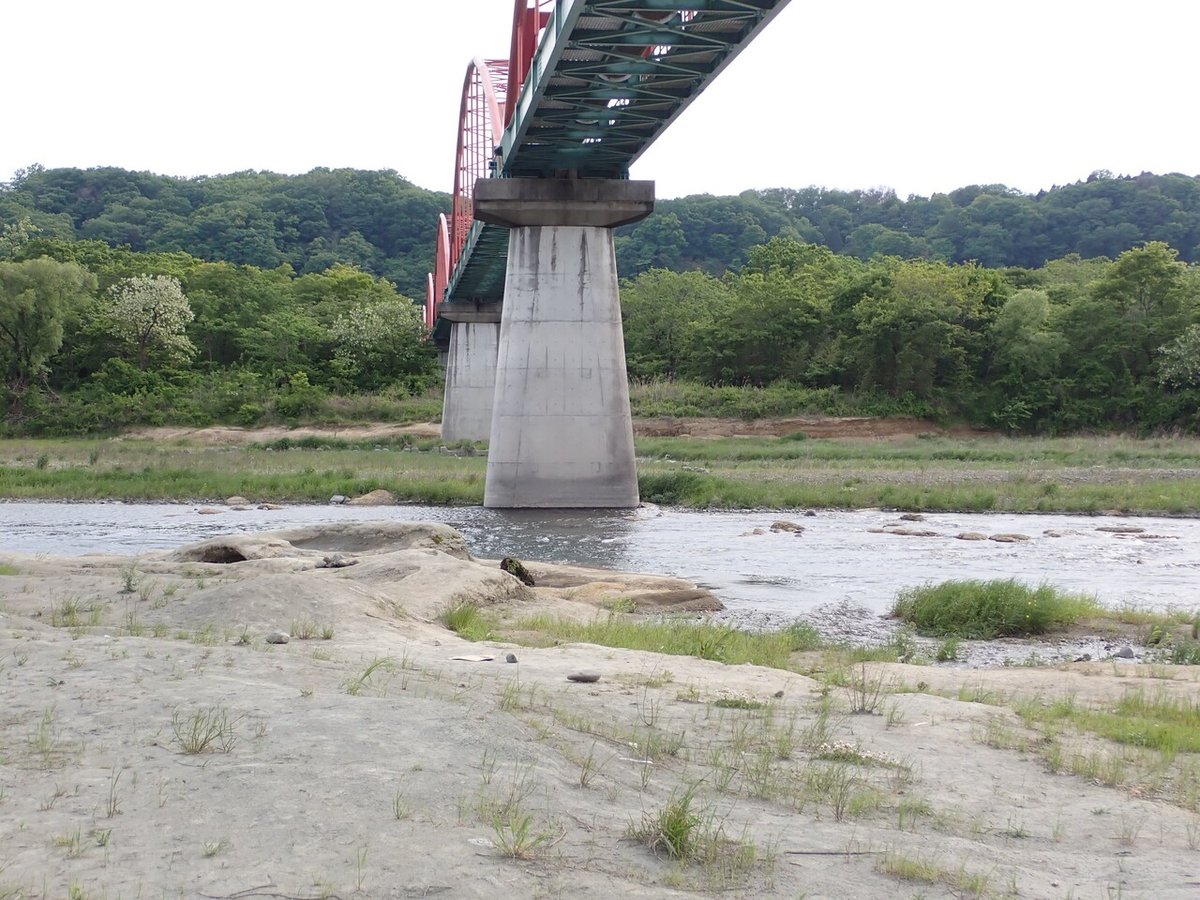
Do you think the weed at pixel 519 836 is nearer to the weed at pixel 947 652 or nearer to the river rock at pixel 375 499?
the weed at pixel 947 652

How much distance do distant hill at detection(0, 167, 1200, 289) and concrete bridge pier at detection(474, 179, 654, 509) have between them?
92.8 metres

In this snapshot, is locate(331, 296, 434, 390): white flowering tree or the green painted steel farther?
locate(331, 296, 434, 390): white flowering tree

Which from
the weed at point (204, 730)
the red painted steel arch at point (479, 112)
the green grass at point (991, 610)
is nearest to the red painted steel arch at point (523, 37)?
the red painted steel arch at point (479, 112)

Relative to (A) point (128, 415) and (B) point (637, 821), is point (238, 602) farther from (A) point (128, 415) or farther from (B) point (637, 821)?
(A) point (128, 415)

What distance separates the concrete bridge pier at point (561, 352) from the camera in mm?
36969

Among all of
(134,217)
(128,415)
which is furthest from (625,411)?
(134,217)

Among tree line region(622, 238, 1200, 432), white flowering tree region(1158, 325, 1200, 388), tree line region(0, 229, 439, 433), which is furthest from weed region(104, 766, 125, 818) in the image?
tree line region(0, 229, 439, 433)

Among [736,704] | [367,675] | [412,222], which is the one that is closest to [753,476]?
[736,704]

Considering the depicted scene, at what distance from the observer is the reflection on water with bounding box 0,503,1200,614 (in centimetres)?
2111

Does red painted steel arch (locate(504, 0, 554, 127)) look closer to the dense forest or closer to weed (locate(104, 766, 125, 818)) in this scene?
weed (locate(104, 766, 125, 818))

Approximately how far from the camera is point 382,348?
3561 inches

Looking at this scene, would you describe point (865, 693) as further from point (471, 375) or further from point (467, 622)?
point (471, 375)

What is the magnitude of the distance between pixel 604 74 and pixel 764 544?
11.0 metres

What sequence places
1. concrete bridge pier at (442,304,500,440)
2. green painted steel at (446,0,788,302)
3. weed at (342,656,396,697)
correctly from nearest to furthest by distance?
weed at (342,656,396,697)
green painted steel at (446,0,788,302)
concrete bridge pier at (442,304,500,440)
